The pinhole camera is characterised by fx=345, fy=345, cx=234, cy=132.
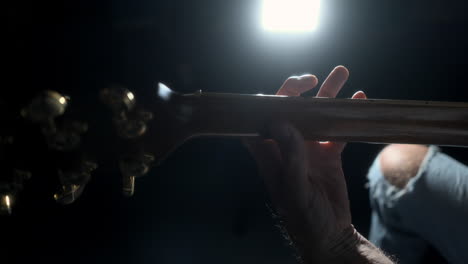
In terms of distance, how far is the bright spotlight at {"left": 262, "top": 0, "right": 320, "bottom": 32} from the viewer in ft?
6.73

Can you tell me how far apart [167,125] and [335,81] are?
1.47 ft

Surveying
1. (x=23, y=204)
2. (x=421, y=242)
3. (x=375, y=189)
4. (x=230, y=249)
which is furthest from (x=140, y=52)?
(x=421, y=242)

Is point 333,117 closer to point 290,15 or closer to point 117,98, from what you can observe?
point 117,98

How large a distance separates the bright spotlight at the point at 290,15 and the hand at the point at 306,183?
142 cm

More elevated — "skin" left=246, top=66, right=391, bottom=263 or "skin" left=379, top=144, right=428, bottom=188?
"skin" left=246, top=66, right=391, bottom=263

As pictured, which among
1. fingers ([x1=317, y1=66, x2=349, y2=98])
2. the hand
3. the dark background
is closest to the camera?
the hand

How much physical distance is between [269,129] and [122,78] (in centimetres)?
22

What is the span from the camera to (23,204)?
2.00 meters

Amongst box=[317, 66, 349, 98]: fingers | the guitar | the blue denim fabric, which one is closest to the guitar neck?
the guitar

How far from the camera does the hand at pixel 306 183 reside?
0.51 metres

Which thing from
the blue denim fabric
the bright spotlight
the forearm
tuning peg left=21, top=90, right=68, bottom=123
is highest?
the bright spotlight

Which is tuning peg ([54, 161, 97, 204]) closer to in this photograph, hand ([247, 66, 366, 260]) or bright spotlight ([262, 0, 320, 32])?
hand ([247, 66, 366, 260])

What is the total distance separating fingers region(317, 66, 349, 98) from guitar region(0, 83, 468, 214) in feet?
0.70

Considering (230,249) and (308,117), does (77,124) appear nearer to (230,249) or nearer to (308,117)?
(308,117)
